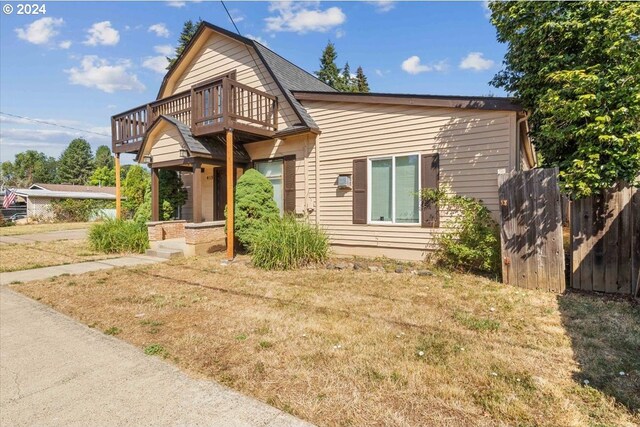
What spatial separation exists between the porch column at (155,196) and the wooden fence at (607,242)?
10.8 metres

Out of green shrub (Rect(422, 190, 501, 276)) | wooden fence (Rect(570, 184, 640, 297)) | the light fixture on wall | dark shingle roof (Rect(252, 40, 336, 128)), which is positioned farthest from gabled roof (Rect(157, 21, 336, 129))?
wooden fence (Rect(570, 184, 640, 297))

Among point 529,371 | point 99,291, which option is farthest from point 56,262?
point 529,371

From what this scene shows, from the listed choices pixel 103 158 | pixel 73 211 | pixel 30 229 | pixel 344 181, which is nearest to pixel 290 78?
pixel 344 181

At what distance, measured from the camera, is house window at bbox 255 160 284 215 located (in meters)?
9.83

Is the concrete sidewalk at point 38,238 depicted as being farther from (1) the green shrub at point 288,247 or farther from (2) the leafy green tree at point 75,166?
(2) the leafy green tree at point 75,166

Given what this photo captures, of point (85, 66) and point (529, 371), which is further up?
point (85, 66)

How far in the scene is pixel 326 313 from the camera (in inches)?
167

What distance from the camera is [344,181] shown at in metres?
8.52

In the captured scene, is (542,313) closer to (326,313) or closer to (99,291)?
(326,313)

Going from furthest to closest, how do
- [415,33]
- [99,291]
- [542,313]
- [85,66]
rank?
[85,66] < [415,33] < [99,291] < [542,313]

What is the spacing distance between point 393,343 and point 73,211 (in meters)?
31.7

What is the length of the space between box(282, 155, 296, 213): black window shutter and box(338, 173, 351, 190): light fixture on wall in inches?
60.5

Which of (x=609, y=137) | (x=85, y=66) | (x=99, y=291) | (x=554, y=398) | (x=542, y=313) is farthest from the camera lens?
(x=85, y=66)

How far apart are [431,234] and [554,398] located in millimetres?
5175
